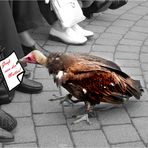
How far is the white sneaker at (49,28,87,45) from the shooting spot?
4.56 metres

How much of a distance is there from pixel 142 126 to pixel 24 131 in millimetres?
866

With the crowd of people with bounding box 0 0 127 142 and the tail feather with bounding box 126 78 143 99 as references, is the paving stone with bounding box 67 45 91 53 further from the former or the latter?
the tail feather with bounding box 126 78 143 99

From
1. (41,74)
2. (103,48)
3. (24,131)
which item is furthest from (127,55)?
(24,131)

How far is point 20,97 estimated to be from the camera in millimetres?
3451

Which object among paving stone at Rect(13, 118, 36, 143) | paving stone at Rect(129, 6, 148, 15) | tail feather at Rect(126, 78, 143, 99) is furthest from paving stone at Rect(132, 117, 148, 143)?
paving stone at Rect(129, 6, 148, 15)

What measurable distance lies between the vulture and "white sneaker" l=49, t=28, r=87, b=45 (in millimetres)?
1467

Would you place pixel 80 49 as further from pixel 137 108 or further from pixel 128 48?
pixel 137 108

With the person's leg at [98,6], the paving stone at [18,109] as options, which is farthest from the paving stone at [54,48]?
the paving stone at [18,109]

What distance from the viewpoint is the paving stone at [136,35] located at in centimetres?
493

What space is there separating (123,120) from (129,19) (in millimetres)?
2591

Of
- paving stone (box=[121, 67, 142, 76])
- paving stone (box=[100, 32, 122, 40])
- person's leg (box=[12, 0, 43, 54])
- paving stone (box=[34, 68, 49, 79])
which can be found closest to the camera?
person's leg (box=[12, 0, 43, 54])

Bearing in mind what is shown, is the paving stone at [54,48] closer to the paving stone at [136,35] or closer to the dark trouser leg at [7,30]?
the paving stone at [136,35]

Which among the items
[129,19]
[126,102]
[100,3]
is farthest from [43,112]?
[129,19]

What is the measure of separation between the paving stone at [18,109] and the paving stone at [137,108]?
0.79m
